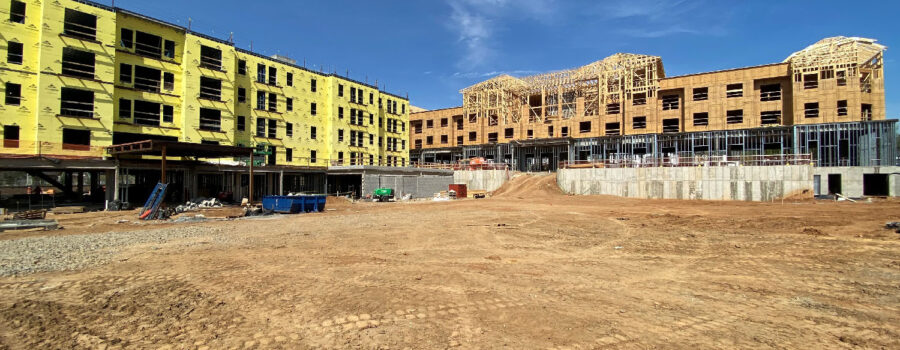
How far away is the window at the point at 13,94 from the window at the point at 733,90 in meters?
63.6

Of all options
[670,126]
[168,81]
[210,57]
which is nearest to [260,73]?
[210,57]

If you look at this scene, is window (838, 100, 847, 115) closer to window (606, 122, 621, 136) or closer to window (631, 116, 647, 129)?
window (631, 116, 647, 129)

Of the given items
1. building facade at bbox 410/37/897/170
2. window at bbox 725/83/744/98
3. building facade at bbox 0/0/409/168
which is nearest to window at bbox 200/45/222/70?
building facade at bbox 0/0/409/168

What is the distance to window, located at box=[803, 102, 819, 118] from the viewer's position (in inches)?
1616

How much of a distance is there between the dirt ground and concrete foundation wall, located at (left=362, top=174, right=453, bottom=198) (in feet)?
77.5

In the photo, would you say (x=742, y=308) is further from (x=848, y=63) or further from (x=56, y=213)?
(x=848, y=63)

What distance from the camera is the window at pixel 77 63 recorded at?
28234 millimetres

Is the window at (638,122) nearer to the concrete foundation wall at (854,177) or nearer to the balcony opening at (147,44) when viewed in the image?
the concrete foundation wall at (854,177)

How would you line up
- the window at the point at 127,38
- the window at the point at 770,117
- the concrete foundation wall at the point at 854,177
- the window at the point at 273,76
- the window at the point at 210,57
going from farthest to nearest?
the window at the point at 770,117, the window at the point at 273,76, the window at the point at 210,57, the concrete foundation wall at the point at 854,177, the window at the point at 127,38

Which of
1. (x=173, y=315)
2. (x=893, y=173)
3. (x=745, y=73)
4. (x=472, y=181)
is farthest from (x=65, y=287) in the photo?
(x=745, y=73)

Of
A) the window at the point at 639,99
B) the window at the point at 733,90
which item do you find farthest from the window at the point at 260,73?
the window at the point at 733,90

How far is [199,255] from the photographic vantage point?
10766mm

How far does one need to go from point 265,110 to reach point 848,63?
5922cm

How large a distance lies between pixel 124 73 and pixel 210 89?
6100mm
